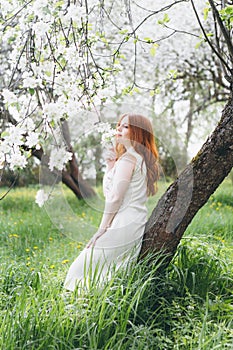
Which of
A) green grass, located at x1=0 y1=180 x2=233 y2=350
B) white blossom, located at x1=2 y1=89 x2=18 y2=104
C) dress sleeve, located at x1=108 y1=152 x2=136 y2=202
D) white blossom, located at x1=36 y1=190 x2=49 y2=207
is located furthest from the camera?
dress sleeve, located at x1=108 y1=152 x2=136 y2=202

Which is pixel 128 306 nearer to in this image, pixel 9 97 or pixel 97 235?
pixel 97 235

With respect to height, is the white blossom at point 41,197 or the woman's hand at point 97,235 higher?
the white blossom at point 41,197

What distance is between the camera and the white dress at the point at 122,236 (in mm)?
2994

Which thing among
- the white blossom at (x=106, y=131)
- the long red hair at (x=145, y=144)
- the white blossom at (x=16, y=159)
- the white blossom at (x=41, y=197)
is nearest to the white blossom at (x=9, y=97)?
the white blossom at (x=16, y=159)

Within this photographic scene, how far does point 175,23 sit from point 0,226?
15.0 ft

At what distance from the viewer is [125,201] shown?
3.01 meters

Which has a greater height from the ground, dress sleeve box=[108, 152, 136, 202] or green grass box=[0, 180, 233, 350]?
dress sleeve box=[108, 152, 136, 202]

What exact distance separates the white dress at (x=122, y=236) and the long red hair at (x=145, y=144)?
5 centimetres

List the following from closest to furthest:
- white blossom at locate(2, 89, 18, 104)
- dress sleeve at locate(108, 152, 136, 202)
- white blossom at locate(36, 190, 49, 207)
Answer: white blossom at locate(2, 89, 18, 104) < white blossom at locate(36, 190, 49, 207) < dress sleeve at locate(108, 152, 136, 202)

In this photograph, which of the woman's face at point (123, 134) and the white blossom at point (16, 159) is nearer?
the white blossom at point (16, 159)

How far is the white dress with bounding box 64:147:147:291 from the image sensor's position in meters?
2.99

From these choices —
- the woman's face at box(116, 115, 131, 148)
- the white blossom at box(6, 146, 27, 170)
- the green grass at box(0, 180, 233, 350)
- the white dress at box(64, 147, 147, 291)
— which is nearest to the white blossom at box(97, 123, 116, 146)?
the woman's face at box(116, 115, 131, 148)

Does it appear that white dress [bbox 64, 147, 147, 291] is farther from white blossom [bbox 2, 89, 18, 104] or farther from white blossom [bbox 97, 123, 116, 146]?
white blossom [bbox 2, 89, 18, 104]

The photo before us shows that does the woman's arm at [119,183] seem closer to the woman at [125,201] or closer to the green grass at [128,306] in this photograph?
the woman at [125,201]
